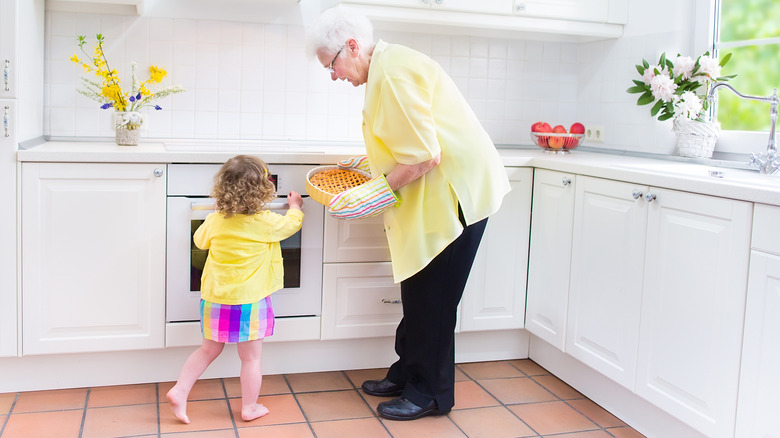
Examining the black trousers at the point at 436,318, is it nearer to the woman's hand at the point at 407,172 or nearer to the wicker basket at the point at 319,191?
the woman's hand at the point at 407,172

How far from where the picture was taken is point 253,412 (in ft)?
7.92

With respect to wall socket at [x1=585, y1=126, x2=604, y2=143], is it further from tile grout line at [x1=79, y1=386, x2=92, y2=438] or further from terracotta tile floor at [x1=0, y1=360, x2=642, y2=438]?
tile grout line at [x1=79, y1=386, x2=92, y2=438]

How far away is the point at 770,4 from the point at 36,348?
281cm

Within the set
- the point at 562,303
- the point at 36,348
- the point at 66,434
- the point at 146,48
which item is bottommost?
the point at 66,434

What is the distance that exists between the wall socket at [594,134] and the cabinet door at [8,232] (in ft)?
7.83

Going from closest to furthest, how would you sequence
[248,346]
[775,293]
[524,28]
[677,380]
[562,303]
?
[775,293], [677,380], [248,346], [562,303], [524,28]

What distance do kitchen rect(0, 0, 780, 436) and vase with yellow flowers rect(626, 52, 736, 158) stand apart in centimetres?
14

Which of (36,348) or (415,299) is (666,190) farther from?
(36,348)

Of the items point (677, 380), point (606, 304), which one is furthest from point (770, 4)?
point (677, 380)

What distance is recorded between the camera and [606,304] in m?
2.48

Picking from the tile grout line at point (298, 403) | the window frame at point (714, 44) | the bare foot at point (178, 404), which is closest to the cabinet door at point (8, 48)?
the bare foot at point (178, 404)

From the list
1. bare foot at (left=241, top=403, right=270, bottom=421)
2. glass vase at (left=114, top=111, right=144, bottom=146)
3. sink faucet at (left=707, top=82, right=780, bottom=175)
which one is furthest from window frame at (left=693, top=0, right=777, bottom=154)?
glass vase at (left=114, top=111, right=144, bottom=146)

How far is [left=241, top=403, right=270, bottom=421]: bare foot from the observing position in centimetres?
240

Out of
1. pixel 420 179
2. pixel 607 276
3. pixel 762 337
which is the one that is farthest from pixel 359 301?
pixel 762 337
